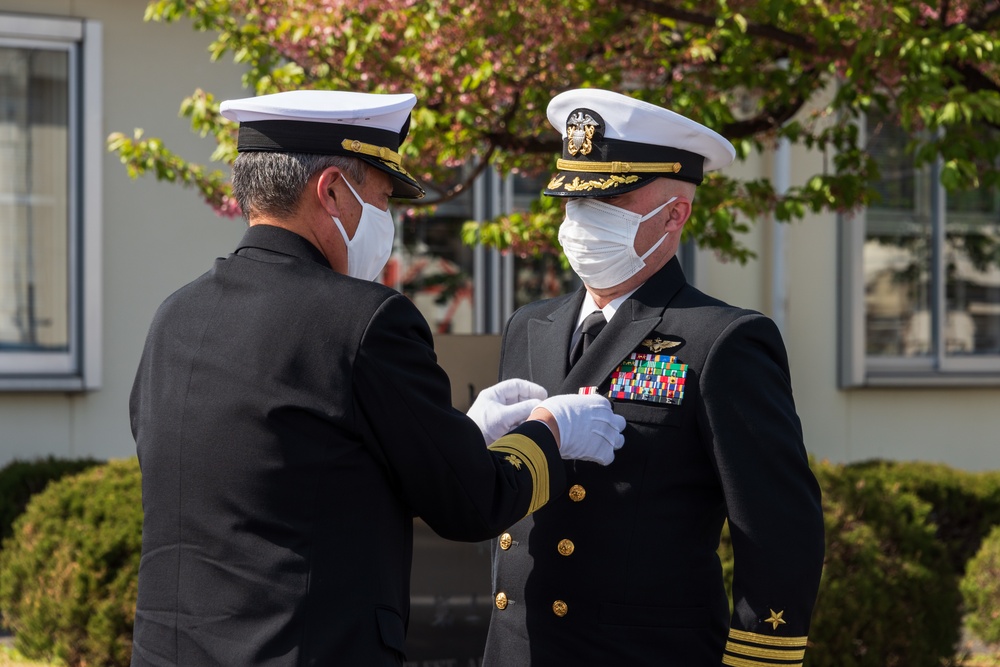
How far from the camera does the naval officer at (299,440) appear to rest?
1954mm

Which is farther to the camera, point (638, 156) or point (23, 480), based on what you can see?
point (23, 480)

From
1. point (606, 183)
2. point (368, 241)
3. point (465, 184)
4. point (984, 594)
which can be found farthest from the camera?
point (465, 184)

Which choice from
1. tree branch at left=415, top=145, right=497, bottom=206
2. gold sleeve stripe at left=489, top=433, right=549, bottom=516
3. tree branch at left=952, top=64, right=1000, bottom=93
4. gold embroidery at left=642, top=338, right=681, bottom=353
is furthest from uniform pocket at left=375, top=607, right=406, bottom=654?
tree branch at left=952, top=64, right=1000, bottom=93

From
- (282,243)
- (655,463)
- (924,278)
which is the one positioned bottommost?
(655,463)

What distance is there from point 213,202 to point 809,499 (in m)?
4.11

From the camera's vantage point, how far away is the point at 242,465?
1961 mm

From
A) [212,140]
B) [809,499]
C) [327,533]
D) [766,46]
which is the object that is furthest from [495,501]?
[212,140]

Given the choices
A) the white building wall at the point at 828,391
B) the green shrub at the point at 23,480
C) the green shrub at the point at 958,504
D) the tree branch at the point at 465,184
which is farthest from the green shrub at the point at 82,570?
the white building wall at the point at 828,391

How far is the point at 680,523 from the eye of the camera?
2.34 m

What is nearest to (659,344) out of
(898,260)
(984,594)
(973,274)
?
(984,594)

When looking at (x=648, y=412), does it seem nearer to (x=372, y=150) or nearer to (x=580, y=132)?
(x=580, y=132)

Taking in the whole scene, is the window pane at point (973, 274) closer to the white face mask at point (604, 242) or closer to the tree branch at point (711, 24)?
the tree branch at point (711, 24)

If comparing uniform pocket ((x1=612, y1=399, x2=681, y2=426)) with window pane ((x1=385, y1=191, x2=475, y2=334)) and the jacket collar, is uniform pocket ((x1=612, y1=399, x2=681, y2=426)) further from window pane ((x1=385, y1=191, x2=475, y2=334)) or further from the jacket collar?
window pane ((x1=385, y1=191, x2=475, y2=334))

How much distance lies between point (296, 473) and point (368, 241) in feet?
Result: 1.59
